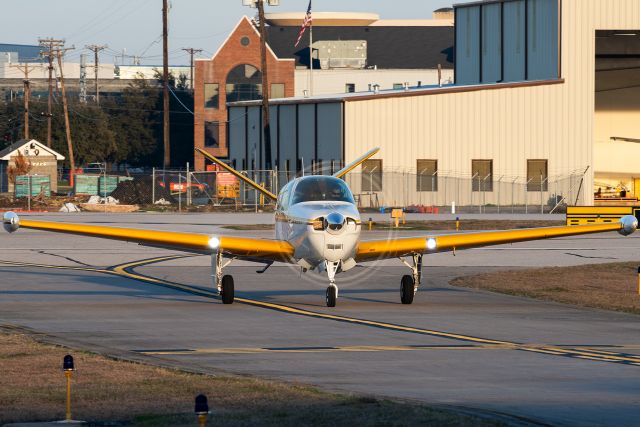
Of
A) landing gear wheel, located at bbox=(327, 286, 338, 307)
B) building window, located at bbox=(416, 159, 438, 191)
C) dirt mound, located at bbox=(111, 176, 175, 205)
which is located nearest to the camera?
landing gear wheel, located at bbox=(327, 286, 338, 307)

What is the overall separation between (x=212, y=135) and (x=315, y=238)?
100m

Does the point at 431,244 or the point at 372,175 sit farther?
the point at 372,175

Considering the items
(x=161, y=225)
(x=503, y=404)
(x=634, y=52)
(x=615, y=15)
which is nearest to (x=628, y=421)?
(x=503, y=404)

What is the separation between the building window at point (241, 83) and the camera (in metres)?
121

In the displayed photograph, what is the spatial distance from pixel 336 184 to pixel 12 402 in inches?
496

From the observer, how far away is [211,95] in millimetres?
121750

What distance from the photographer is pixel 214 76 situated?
12088 centimetres

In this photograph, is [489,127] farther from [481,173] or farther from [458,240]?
[458,240]

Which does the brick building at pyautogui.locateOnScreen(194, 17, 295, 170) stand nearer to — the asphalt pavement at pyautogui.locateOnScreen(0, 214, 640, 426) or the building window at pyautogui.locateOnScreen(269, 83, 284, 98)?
the building window at pyautogui.locateOnScreen(269, 83, 284, 98)

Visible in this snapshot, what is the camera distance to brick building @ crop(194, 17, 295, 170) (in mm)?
120062

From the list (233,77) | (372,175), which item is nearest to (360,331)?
(372,175)

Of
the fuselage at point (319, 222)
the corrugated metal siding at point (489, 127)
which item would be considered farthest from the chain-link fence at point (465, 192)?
the fuselage at point (319, 222)

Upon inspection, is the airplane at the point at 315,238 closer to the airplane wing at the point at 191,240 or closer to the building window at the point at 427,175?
the airplane wing at the point at 191,240

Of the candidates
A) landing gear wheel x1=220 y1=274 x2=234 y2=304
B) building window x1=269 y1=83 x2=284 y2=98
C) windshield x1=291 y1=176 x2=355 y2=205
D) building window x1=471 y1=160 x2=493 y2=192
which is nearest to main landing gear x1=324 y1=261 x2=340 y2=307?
windshield x1=291 y1=176 x2=355 y2=205
